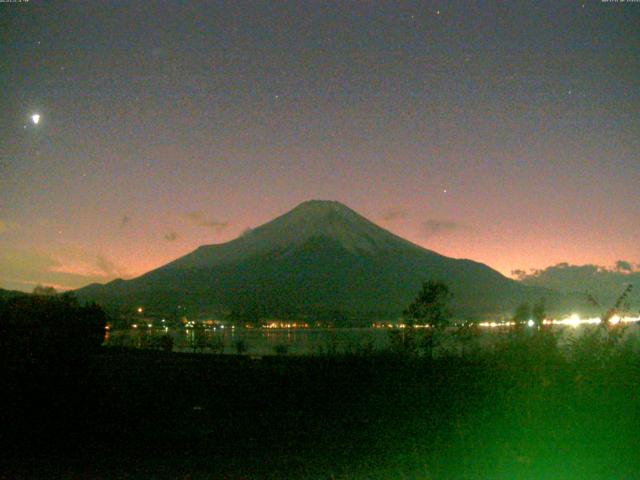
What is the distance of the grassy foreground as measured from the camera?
8.16 metres

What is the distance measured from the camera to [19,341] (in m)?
11.0

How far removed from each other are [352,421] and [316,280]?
110934mm

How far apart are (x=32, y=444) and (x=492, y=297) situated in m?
102

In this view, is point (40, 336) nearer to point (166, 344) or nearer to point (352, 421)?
point (352, 421)

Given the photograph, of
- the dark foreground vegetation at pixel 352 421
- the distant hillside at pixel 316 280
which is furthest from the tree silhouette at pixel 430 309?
the distant hillside at pixel 316 280

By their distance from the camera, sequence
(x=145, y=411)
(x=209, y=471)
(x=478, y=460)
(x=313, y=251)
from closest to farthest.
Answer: (x=209, y=471)
(x=478, y=460)
(x=145, y=411)
(x=313, y=251)

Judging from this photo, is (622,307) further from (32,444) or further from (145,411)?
(32,444)

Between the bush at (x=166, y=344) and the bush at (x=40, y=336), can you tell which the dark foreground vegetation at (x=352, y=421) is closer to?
the bush at (x=40, y=336)

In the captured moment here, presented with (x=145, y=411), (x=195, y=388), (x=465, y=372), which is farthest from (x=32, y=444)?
(x=465, y=372)

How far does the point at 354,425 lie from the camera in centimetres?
1060

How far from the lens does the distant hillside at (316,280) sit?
352 feet

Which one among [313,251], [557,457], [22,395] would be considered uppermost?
[313,251]

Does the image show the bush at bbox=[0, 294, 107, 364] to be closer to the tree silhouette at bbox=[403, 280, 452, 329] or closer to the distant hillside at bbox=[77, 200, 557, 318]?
the tree silhouette at bbox=[403, 280, 452, 329]

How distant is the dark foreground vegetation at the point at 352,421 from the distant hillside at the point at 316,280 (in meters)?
78.4
